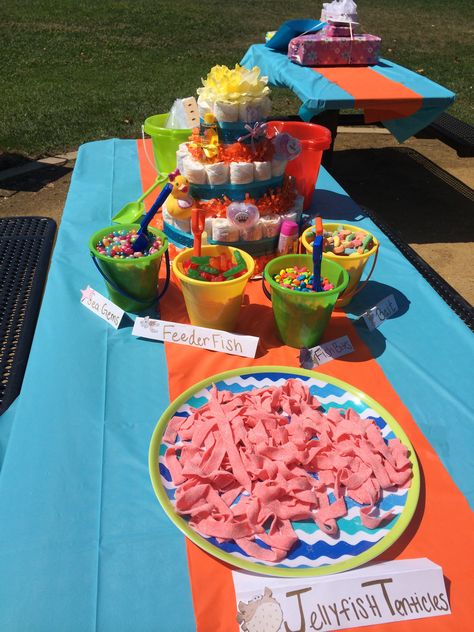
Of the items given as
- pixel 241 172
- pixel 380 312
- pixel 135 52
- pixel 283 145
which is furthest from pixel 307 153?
pixel 135 52

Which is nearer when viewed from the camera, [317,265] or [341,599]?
[341,599]

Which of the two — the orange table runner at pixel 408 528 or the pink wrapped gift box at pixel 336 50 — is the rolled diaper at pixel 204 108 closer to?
the orange table runner at pixel 408 528

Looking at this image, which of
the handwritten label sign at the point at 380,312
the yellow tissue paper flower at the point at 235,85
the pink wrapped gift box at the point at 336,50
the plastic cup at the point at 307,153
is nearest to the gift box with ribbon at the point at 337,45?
the pink wrapped gift box at the point at 336,50

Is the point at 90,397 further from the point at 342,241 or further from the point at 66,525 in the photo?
the point at 342,241

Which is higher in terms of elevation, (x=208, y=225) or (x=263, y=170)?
(x=263, y=170)

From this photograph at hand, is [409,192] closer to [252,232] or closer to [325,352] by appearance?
[252,232]

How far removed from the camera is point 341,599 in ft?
2.40

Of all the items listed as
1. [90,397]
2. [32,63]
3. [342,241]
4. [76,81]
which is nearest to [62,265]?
[90,397]

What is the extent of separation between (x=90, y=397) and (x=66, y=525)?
302 mm

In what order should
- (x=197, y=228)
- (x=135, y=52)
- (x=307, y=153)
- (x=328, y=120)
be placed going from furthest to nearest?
(x=135, y=52)
(x=328, y=120)
(x=307, y=153)
(x=197, y=228)

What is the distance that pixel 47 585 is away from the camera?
76 cm

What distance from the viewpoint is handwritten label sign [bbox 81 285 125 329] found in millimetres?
1282

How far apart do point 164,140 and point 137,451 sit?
1240mm

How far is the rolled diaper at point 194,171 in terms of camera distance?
1.39 m
